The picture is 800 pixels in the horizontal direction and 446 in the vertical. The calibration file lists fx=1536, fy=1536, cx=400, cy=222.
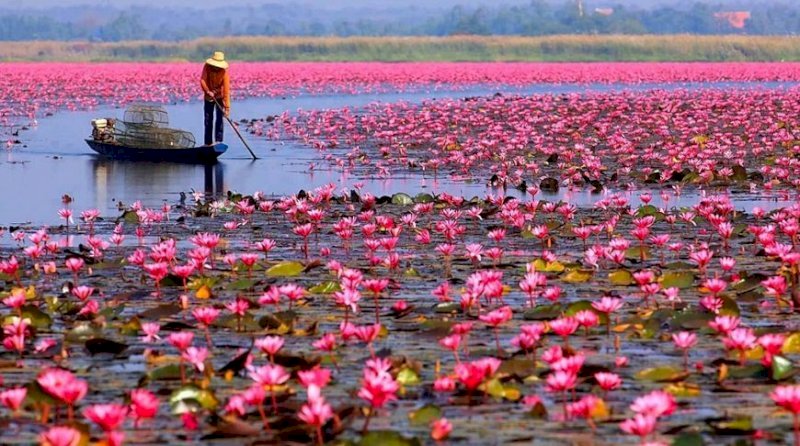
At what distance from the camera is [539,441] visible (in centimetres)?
573

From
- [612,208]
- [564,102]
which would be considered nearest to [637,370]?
[612,208]

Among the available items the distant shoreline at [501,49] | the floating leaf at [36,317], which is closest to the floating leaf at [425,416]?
the floating leaf at [36,317]

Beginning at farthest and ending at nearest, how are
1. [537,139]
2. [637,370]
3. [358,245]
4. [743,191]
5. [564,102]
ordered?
[564,102], [537,139], [743,191], [358,245], [637,370]

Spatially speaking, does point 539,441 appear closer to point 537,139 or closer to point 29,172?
point 29,172

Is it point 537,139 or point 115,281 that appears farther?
point 537,139

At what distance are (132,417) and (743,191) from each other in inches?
475

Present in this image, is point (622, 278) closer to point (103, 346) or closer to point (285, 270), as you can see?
point (285, 270)

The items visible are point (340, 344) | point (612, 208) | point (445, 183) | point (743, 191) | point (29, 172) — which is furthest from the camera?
point (29, 172)

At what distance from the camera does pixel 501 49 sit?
10038 centimetres

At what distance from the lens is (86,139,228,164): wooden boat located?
880 inches

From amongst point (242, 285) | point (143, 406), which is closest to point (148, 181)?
point (242, 285)

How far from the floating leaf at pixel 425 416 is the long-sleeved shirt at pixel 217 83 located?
17.4 metres

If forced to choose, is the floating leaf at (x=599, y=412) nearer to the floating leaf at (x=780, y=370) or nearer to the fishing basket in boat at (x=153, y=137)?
the floating leaf at (x=780, y=370)

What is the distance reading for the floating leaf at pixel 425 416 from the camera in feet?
19.6
